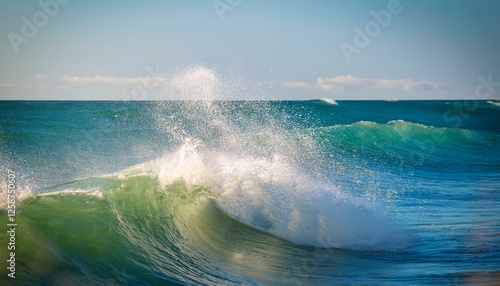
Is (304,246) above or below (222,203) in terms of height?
below

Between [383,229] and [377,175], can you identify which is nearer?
[383,229]

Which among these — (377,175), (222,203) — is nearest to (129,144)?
(377,175)

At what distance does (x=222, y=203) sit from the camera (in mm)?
10242

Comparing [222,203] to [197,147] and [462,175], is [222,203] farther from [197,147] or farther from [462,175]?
[462,175]

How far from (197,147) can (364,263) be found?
4.67 meters

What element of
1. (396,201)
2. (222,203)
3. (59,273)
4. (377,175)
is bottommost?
(59,273)

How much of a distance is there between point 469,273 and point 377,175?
9.87m

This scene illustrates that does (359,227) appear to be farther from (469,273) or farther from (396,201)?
(396,201)

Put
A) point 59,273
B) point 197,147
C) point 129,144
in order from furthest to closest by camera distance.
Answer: point 129,144 → point 197,147 → point 59,273

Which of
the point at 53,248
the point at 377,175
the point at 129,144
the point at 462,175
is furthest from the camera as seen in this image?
Result: the point at 129,144
